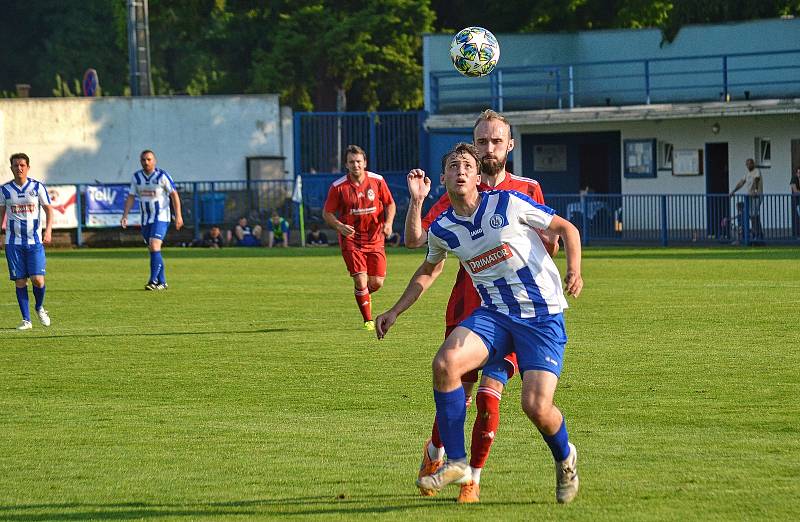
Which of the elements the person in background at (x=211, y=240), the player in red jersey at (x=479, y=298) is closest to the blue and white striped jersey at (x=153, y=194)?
the person in background at (x=211, y=240)

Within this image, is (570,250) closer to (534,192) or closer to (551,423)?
(551,423)

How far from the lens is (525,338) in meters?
6.86

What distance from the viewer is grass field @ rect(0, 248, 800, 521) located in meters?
7.02

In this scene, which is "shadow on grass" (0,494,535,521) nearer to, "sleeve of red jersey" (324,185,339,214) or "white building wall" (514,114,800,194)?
"sleeve of red jersey" (324,185,339,214)

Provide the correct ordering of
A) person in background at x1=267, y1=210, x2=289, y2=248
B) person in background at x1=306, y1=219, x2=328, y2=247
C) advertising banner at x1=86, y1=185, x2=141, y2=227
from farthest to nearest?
1. advertising banner at x1=86, y1=185, x2=141, y2=227
2. person in background at x1=306, y1=219, x2=328, y2=247
3. person in background at x1=267, y1=210, x2=289, y2=248

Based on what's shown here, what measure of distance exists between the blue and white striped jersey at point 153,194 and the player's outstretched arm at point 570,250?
595 inches

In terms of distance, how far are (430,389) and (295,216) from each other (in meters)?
25.1

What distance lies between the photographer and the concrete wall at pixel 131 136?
3772 cm

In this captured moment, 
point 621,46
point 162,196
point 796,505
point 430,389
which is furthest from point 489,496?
point 621,46

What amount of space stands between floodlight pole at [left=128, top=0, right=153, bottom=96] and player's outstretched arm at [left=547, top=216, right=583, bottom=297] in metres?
33.4

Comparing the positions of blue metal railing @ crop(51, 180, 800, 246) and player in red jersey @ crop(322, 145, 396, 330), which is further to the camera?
blue metal railing @ crop(51, 180, 800, 246)

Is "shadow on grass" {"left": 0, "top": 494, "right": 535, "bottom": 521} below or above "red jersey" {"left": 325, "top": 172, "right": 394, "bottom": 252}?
below

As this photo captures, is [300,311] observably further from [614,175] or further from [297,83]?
[297,83]

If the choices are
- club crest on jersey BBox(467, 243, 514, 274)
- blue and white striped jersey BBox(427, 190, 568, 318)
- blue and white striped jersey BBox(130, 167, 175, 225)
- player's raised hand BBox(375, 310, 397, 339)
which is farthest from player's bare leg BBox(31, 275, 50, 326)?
club crest on jersey BBox(467, 243, 514, 274)
